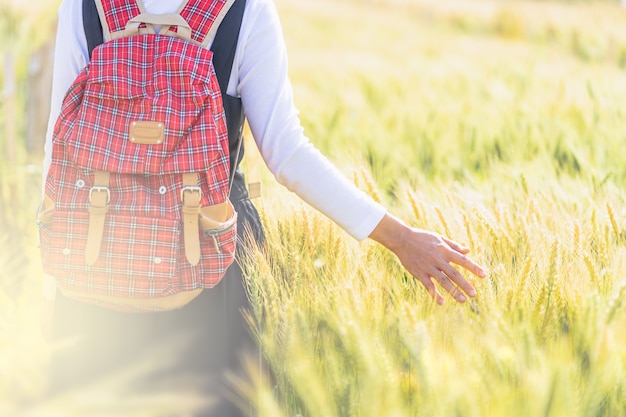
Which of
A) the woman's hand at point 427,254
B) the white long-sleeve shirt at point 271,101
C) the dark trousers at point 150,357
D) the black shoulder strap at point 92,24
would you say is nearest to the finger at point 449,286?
the woman's hand at point 427,254

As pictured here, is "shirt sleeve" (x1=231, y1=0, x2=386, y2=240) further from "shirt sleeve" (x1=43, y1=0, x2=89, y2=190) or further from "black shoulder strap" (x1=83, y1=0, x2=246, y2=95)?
"shirt sleeve" (x1=43, y1=0, x2=89, y2=190)

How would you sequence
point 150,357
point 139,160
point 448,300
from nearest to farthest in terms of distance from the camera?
point 139,160, point 150,357, point 448,300

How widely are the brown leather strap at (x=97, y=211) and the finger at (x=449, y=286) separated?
1.69ft

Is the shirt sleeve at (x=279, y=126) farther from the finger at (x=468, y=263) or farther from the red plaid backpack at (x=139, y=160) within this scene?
the finger at (x=468, y=263)

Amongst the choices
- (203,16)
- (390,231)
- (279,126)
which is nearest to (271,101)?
(279,126)

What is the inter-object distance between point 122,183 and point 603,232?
924 mm

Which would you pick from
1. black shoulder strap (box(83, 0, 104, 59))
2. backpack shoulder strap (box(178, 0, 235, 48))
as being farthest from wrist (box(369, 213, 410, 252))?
black shoulder strap (box(83, 0, 104, 59))

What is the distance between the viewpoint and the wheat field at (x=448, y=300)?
108cm

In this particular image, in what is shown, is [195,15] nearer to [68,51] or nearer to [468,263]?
[68,51]

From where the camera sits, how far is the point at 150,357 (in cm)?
123

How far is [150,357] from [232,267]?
0.63ft

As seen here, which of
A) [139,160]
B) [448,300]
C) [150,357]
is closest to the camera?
[139,160]

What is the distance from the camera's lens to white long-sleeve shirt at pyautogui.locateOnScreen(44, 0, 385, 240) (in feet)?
3.85

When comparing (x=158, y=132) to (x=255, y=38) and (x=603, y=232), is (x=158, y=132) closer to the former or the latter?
(x=255, y=38)
